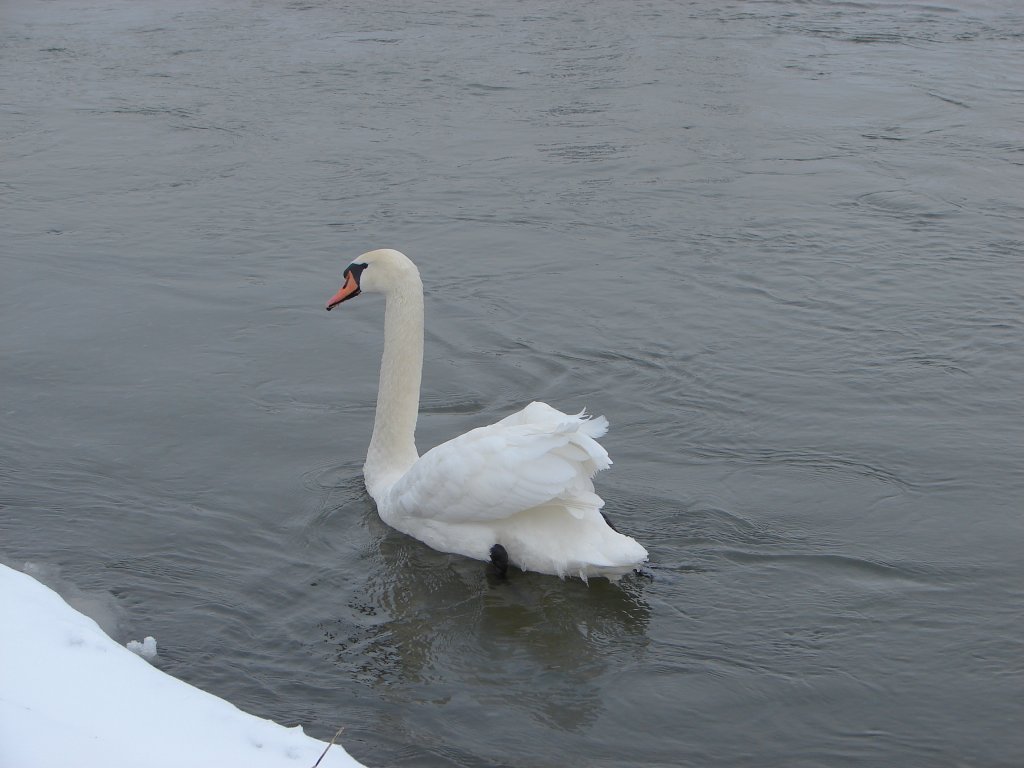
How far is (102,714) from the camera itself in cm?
362

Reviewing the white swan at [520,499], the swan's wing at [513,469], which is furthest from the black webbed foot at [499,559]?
the swan's wing at [513,469]

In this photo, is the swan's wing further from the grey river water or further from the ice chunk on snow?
the ice chunk on snow

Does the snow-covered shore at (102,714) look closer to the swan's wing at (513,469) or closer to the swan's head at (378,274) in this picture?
the swan's wing at (513,469)

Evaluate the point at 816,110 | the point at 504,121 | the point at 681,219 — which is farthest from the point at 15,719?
the point at 816,110

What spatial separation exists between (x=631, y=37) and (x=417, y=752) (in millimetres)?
13005

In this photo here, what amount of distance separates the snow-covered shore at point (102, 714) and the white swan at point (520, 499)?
1587 millimetres

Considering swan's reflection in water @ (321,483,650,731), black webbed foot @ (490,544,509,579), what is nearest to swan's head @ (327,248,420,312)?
swan's reflection in water @ (321,483,650,731)

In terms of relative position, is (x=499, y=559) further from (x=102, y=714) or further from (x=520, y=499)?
(x=102, y=714)

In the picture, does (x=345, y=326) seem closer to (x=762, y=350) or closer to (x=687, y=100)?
(x=762, y=350)

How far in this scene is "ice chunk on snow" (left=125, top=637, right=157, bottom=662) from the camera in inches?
188

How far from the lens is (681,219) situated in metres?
9.99

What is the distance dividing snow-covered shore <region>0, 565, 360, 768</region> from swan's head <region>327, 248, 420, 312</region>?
2.45m

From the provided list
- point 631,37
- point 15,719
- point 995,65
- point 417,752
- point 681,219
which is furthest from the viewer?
point 631,37

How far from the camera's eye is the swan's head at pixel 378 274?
6223 millimetres
